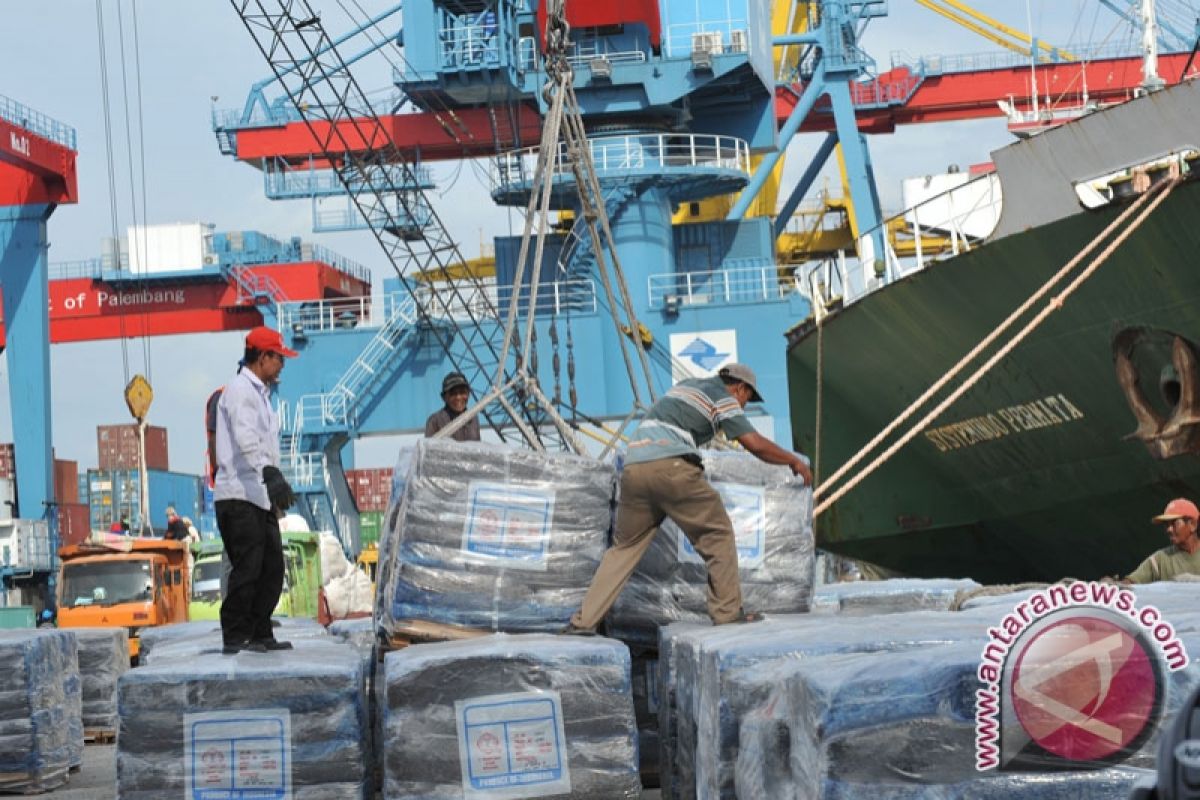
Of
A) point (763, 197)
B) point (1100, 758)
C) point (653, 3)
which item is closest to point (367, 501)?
point (763, 197)

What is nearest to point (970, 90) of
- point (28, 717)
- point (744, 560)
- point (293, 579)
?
point (293, 579)

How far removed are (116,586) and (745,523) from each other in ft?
49.7

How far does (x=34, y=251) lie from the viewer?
1476 inches

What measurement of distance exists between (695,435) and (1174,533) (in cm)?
396

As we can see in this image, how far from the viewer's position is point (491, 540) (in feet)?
28.5

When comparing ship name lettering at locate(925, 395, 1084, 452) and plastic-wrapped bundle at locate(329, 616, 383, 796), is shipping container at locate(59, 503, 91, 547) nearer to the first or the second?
ship name lettering at locate(925, 395, 1084, 452)

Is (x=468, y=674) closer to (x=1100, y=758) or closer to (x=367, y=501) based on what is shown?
(x=1100, y=758)

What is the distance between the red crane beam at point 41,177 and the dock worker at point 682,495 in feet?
95.2

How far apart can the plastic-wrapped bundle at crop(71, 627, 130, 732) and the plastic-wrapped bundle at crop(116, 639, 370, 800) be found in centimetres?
601

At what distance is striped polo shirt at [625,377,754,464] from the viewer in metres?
8.78

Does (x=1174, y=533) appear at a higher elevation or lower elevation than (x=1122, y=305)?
lower

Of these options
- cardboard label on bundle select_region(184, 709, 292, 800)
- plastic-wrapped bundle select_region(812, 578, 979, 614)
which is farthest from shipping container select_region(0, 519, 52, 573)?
cardboard label on bundle select_region(184, 709, 292, 800)

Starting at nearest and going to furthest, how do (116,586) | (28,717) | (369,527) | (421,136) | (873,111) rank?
(28,717) < (116,586) < (421,136) < (873,111) < (369,527)

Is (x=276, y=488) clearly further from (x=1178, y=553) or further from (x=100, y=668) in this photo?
(x=1178, y=553)
